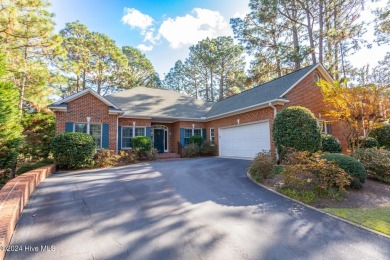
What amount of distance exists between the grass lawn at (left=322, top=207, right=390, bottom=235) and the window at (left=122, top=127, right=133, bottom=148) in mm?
12370

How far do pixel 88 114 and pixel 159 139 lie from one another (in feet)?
19.8

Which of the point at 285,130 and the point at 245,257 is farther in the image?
the point at 285,130

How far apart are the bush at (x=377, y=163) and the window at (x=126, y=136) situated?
1293cm

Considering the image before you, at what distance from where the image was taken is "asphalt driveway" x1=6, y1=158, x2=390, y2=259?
10.6 ft

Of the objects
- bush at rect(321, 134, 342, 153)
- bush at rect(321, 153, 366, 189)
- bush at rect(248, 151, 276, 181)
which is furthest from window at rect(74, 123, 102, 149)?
bush at rect(321, 134, 342, 153)

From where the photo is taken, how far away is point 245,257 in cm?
311

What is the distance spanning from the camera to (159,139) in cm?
1708

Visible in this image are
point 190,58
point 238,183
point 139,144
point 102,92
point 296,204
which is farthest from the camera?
point 190,58

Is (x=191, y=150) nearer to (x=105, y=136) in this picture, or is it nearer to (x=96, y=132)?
(x=105, y=136)

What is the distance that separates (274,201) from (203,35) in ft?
90.9

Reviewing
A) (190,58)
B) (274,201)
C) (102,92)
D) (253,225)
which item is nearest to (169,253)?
(253,225)

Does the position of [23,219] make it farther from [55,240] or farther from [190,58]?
[190,58]

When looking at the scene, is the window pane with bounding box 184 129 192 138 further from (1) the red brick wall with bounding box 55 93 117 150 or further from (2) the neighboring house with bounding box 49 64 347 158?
(1) the red brick wall with bounding box 55 93 117 150

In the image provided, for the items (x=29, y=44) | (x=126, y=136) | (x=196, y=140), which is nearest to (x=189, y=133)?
(x=196, y=140)
